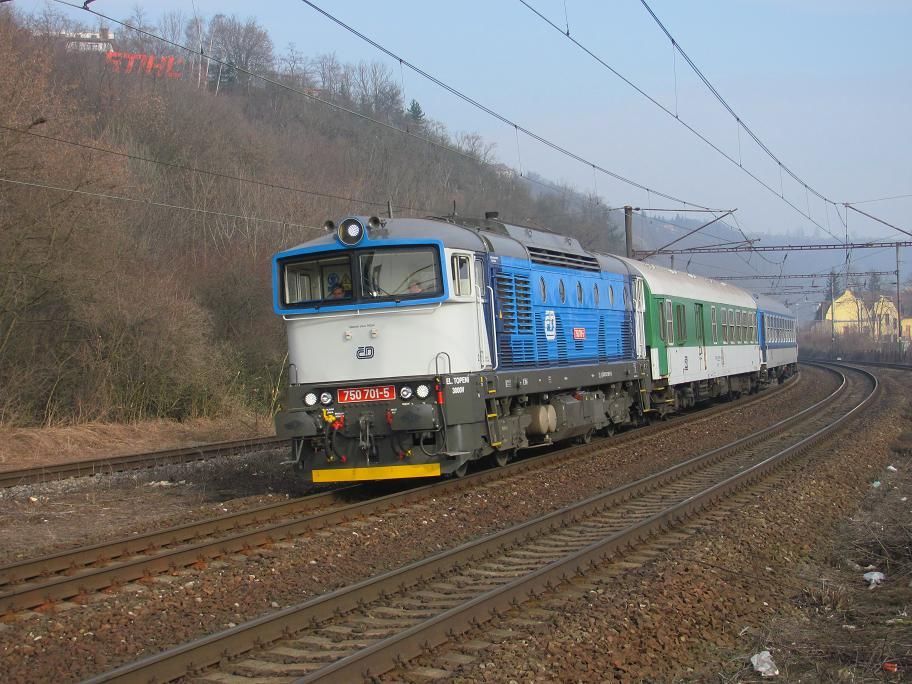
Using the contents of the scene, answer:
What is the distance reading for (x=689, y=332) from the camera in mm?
24078

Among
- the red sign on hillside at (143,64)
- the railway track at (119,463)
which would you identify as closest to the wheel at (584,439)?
the railway track at (119,463)

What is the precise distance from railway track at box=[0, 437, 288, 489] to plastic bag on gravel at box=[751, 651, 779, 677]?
12.6m

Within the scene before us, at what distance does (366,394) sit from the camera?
1197cm

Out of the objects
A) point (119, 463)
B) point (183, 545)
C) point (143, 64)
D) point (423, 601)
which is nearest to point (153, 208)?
point (143, 64)

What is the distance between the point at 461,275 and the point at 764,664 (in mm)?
7237

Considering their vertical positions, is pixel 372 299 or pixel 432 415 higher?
pixel 372 299

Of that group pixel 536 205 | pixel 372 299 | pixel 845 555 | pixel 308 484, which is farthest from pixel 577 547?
pixel 536 205

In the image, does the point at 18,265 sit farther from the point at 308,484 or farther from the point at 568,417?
the point at 568,417

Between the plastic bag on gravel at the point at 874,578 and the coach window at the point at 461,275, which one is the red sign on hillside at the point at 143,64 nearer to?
the coach window at the point at 461,275

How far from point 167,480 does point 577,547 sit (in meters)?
8.35

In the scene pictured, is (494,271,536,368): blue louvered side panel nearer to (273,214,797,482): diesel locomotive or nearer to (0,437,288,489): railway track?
(273,214,797,482): diesel locomotive

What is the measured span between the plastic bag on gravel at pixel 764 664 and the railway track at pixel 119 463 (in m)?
12.6

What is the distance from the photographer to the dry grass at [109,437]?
63.3 ft

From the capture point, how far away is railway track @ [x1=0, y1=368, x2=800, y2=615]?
25.7 feet
